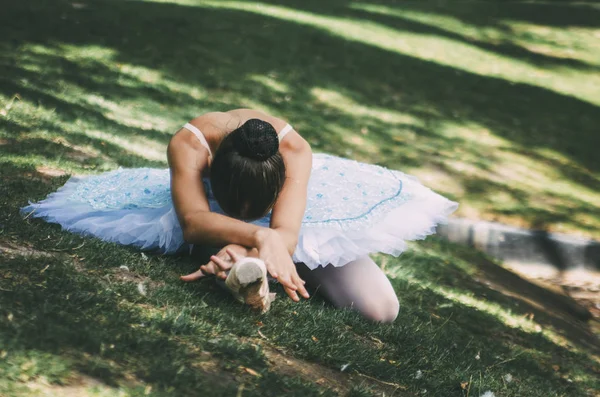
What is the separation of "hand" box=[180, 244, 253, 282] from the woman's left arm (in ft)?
0.69

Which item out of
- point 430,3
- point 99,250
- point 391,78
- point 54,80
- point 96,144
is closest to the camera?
point 99,250

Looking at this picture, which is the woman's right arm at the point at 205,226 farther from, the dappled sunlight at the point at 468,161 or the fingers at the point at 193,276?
the dappled sunlight at the point at 468,161

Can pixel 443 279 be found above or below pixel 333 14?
below

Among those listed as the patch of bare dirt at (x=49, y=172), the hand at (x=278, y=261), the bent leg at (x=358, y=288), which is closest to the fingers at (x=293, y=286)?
the hand at (x=278, y=261)

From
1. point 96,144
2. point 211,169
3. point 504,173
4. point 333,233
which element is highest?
point 211,169

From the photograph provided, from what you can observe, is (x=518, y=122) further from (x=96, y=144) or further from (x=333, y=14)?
(x=96, y=144)

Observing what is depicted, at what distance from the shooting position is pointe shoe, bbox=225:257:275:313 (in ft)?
10.0

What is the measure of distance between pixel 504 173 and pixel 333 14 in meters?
6.43

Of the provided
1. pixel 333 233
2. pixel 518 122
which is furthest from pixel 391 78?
pixel 333 233

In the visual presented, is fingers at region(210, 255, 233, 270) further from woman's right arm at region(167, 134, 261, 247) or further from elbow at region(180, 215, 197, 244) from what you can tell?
elbow at region(180, 215, 197, 244)

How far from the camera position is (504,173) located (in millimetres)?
8938

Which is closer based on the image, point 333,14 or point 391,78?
point 391,78

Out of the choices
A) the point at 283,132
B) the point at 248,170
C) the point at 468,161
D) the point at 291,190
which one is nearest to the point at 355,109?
the point at 468,161

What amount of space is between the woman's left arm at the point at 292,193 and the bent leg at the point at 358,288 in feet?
1.62
